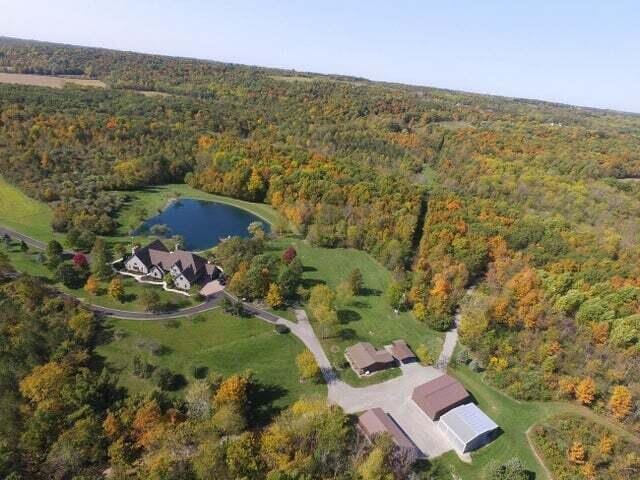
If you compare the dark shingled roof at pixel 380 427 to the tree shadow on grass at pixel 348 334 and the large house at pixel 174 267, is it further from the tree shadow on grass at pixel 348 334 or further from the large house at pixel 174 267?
the large house at pixel 174 267

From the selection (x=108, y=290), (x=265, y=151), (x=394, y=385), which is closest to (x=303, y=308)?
(x=394, y=385)

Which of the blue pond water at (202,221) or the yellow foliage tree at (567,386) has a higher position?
the yellow foliage tree at (567,386)

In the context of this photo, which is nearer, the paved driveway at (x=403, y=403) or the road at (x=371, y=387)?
the paved driveway at (x=403, y=403)

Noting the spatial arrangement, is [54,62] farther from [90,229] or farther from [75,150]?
[90,229]

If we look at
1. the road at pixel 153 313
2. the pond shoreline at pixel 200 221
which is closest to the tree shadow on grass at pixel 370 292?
the road at pixel 153 313

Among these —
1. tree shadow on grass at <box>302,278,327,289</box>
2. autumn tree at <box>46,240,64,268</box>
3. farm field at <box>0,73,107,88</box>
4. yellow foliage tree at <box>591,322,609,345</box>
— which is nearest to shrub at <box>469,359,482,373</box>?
yellow foliage tree at <box>591,322,609,345</box>

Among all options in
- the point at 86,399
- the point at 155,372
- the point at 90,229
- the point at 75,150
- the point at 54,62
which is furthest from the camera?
the point at 54,62
